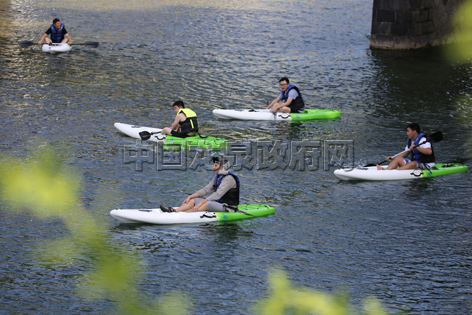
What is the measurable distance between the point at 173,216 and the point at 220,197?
109cm

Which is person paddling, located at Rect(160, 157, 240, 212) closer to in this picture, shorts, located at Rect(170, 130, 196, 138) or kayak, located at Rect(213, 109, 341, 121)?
shorts, located at Rect(170, 130, 196, 138)

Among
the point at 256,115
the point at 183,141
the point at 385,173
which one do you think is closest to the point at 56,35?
the point at 256,115

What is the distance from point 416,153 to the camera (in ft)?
59.1

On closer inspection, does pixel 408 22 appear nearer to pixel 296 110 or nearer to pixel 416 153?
pixel 296 110

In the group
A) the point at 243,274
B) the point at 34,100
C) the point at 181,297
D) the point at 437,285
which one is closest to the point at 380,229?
the point at 437,285

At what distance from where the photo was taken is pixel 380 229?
14547 millimetres

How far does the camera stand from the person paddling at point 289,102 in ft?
75.6

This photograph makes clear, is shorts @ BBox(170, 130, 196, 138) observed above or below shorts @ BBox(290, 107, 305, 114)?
below

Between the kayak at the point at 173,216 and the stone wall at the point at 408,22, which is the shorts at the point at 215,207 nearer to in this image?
the kayak at the point at 173,216

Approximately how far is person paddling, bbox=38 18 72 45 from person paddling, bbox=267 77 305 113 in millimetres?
12832

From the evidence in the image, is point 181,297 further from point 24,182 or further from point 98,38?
point 98,38

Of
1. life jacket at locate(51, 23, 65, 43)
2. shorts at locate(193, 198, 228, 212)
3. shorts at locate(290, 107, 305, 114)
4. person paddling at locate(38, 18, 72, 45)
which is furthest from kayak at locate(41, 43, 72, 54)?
shorts at locate(193, 198, 228, 212)

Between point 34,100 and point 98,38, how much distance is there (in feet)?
36.3

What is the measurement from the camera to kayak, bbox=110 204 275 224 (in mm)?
14289
